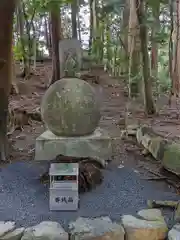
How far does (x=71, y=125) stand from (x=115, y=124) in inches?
76.9

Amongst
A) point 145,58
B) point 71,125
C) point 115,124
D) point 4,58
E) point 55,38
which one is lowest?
point 115,124

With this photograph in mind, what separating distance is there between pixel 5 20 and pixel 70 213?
1.82m

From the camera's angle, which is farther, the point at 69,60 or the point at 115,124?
the point at 115,124

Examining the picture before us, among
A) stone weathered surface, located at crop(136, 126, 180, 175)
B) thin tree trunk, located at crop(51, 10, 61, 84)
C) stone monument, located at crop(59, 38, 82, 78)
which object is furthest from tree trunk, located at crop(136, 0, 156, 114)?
thin tree trunk, located at crop(51, 10, 61, 84)

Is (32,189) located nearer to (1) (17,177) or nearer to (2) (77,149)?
(1) (17,177)

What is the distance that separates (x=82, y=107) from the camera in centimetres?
342

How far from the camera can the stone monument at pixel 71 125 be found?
11.1 ft

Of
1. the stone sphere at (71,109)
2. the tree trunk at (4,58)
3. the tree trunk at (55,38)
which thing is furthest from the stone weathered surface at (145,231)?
the tree trunk at (55,38)

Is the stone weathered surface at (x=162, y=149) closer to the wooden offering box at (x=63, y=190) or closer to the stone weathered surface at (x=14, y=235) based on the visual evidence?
the wooden offering box at (x=63, y=190)

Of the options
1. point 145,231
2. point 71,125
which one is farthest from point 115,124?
point 145,231

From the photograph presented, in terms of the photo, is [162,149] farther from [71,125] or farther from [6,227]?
[6,227]

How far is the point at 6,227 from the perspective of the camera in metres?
2.10

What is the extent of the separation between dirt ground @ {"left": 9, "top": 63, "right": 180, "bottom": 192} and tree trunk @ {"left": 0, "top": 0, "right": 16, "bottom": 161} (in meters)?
0.29

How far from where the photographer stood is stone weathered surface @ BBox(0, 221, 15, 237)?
2.05 metres
